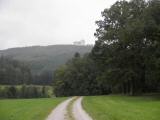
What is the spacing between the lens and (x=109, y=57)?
71188 millimetres

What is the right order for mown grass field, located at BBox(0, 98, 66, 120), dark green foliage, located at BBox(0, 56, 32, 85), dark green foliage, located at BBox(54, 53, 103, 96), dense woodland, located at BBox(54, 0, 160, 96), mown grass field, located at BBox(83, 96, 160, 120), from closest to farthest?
mown grass field, located at BBox(83, 96, 160, 120) < mown grass field, located at BBox(0, 98, 66, 120) < dense woodland, located at BBox(54, 0, 160, 96) < dark green foliage, located at BBox(54, 53, 103, 96) < dark green foliage, located at BBox(0, 56, 32, 85)

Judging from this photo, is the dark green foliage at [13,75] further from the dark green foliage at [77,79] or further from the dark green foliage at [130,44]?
the dark green foliage at [130,44]

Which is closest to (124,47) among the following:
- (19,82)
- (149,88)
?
(149,88)

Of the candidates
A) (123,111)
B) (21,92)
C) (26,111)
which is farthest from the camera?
(21,92)

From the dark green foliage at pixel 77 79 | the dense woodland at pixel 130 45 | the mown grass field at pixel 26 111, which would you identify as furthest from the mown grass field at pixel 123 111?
the dark green foliage at pixel 77 79

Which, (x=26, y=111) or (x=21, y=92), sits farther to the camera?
(x=21, y=92)

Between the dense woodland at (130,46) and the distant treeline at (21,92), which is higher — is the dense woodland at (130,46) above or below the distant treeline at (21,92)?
above

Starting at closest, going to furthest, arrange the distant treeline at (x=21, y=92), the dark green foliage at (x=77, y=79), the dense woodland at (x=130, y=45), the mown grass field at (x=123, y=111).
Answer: the mown grass field at (x=123, y=111) → the dense woodland at (x=130, y=45) → the dark green foliage at (x=77, y=79) → the distant treeline at (x=21, y=92)

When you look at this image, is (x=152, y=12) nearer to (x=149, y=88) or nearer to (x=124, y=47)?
(x=124, y=47)

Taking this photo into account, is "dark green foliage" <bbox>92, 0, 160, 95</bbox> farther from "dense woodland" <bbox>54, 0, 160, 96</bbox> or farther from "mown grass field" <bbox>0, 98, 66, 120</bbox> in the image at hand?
"mown grass field" <bbox>0, 98, 66, 120</bbox>

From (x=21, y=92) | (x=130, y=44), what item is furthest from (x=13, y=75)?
(x=130, y=44)

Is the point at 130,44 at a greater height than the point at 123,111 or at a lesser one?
greater

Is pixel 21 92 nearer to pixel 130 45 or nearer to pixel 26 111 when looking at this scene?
pixel 130 45

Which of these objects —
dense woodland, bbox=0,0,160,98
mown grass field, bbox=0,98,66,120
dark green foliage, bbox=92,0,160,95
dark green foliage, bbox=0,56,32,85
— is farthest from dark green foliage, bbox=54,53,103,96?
dark green foliage, bbox=0,56,32,85
